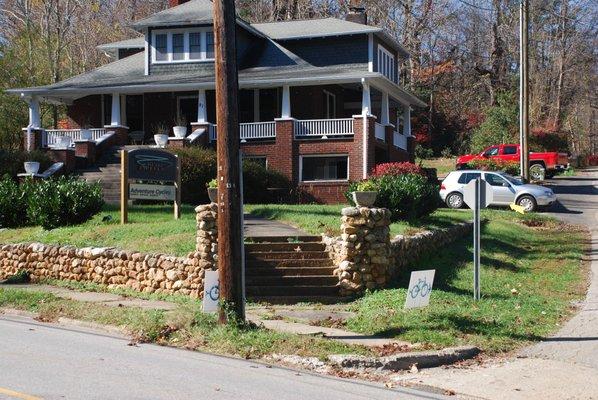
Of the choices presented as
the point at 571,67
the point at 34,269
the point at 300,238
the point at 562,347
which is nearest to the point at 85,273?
the point at 34,269

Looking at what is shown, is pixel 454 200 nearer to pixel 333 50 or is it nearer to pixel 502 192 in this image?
pixel 502 192

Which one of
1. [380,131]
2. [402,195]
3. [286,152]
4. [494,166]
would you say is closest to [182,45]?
[286,152]

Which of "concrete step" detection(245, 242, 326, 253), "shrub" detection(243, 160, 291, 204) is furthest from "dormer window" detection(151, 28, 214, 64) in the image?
"concrete step" detection(245, 242, 326, 253)

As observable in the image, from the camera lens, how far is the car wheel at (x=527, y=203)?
3199cm

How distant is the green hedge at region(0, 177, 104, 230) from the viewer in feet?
71.6

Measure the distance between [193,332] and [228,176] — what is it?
2.34 meters

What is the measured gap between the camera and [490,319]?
552 inches

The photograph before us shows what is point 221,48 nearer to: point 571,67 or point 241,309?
point 241,309

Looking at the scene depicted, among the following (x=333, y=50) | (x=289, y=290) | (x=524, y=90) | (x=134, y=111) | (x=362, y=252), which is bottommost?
(x=289, y=290)

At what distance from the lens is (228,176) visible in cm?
1257

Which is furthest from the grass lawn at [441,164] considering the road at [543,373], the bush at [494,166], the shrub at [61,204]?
the road at [543,373]

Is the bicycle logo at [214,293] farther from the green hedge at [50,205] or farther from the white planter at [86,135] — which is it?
the white planter at [86,135]

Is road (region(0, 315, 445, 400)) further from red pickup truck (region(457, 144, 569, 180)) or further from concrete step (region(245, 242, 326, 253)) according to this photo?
red pickup truck (region(457, 144, 569, 180))

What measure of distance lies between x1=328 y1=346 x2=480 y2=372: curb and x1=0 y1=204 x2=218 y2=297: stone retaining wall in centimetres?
590
